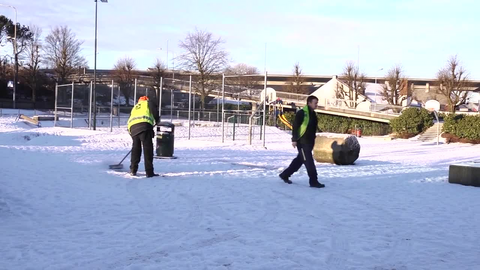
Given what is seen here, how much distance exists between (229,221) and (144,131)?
4.35m

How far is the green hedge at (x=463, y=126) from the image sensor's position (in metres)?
33.5

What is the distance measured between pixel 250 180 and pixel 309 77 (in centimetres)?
10107

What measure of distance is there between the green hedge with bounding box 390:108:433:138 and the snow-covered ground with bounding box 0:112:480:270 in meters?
28.9

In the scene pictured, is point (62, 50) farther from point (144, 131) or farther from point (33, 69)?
point (144, 131)

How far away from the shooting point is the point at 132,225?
626cm

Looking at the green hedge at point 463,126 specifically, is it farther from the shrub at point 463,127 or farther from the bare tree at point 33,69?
the bare tree at point 33,69

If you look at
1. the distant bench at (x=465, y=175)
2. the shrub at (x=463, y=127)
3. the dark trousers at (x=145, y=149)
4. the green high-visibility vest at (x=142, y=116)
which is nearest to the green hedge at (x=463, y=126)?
the shrub at (x=463, y=127)

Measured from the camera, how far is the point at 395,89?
6291 cm

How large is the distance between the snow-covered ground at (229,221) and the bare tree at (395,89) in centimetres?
5425

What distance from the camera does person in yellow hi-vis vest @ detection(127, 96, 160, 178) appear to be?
10.3 metres

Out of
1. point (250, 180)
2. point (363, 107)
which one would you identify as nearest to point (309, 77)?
point (363, 107)

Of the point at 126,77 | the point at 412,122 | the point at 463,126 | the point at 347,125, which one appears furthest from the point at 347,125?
the point at 126,77

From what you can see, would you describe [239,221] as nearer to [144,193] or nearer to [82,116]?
[144,193]

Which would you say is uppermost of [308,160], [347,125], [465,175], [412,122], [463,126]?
[412,122]
